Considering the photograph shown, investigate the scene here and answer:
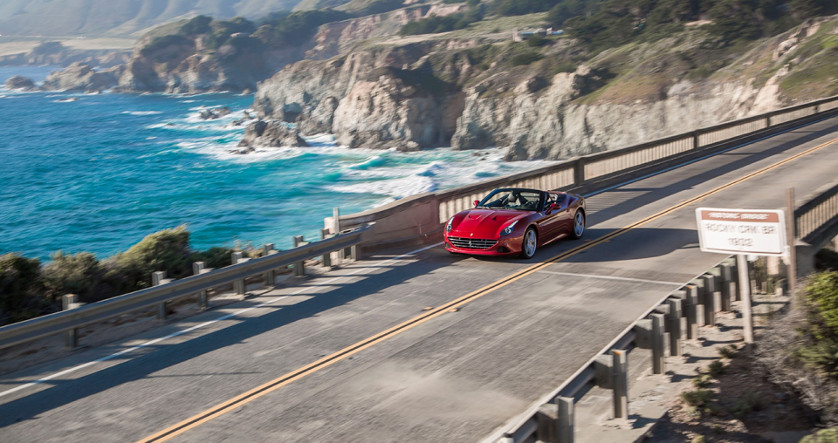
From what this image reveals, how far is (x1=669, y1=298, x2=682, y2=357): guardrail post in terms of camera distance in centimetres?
886

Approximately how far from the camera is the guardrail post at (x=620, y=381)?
7172 mm

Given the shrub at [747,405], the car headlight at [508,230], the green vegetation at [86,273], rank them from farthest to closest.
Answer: the car headlight at [508,230], the green vegetation at [86,273], the shrub at [747,405]

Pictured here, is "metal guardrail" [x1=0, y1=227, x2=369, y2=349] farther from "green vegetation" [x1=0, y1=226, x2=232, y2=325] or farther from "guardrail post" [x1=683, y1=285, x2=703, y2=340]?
"guardrail post" [x1=683, y1=285, x2=703, y2=340]

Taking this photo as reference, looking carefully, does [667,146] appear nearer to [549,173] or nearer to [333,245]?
[549,173]

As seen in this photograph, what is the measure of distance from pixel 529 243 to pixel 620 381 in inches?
301

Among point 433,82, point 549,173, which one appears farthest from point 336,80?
point 549,173

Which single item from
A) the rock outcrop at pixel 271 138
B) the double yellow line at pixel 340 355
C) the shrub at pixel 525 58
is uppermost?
the shrub at pixel 525 58

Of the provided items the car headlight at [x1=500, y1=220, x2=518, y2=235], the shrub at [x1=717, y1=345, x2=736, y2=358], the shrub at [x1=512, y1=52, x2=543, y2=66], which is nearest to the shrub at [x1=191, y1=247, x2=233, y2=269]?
the car headlight at [x1=500, y1=220, x2=518, y2=235]

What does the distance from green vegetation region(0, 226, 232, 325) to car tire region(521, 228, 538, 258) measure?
567 centimetres

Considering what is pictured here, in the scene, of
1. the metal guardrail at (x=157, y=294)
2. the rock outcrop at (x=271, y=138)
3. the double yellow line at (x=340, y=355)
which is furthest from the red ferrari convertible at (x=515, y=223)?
the rock outcrop at (x=271, y=138)

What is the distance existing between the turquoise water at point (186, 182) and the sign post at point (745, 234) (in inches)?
1634

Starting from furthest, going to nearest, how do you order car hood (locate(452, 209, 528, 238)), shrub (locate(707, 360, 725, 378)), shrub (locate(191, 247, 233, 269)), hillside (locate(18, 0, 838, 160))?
1. hillside (locate(18, 0, 838, 160))
2. shrub (locate(191, 247, 233, 269))
3. car hood (locate(452, 209, 528, 238))
4. shrub (locate(707, 360, 725, 378))

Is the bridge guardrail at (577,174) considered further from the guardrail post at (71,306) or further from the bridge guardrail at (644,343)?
the bridge guardrail at (644,343)

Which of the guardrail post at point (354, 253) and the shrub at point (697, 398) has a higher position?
the guardrail post at point (354, 253)
